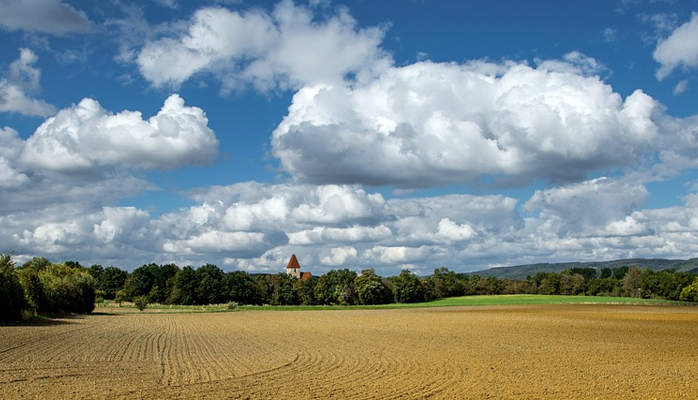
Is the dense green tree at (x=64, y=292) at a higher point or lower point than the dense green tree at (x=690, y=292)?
higher

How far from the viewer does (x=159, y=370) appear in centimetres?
2194

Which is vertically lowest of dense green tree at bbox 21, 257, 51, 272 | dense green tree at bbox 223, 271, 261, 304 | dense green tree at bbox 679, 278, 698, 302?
dense green tree at bbox 679, 278, 698, 302

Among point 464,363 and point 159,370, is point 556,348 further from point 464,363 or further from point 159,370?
point 159,370

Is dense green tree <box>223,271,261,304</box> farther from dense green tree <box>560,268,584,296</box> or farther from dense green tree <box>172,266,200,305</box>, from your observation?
dense green tree <box>560,268,584,296</box>

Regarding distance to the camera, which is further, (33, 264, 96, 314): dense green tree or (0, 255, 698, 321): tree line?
(0, 255, 698, 321): tree line

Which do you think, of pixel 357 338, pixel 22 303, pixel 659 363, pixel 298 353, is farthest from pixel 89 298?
pixel 659 363

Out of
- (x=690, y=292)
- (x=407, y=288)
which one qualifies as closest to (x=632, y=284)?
(x=690, y=292)

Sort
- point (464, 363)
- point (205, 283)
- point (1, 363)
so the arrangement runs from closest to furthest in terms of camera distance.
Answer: point (1, 363) → point (464, 363) → point (205, 283)

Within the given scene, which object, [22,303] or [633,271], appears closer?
[22,303]

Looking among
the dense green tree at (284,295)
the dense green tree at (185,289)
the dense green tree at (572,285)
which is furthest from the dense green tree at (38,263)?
the dense green tree at (572,285)

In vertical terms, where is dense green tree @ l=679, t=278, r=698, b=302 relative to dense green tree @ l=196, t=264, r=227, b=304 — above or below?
below

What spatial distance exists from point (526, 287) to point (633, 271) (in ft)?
98.3

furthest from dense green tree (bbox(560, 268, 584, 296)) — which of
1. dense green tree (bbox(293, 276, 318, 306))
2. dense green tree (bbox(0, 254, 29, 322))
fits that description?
dense green tree (bbox(0, 254, 29, 322))

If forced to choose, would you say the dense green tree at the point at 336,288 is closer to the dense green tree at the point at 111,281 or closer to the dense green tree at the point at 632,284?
the dense green tree at the point at 111,281
